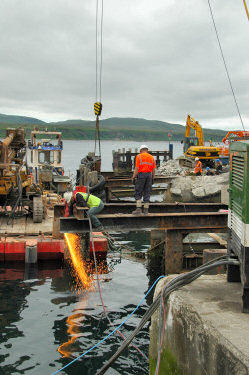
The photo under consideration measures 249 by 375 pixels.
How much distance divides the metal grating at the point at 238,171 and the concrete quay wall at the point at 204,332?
1472mm

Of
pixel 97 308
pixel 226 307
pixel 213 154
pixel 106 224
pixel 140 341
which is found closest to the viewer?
pixel 226 307

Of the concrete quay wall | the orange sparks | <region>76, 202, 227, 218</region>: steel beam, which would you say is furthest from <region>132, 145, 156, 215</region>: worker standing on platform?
the concrete quay wall

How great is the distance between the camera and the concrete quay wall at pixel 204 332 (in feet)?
13.9

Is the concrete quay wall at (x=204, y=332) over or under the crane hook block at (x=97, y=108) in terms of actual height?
under

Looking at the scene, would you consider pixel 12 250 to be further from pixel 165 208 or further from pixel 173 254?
pixel 173 254

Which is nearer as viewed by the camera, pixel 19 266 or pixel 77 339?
pixel 77 339

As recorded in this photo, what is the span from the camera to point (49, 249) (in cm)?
1590

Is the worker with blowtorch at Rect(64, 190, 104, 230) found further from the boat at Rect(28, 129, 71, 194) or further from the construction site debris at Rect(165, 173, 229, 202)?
the construction site debris at Rect(165, 173, 229, 202)

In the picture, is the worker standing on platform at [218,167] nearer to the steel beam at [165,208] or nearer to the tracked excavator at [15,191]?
the tracked excavator at [15,191]

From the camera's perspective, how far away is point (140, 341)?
1000cm

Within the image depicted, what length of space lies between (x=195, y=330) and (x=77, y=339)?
232 inches

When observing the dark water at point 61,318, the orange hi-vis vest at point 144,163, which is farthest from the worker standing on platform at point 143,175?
the dark water at point 61,318

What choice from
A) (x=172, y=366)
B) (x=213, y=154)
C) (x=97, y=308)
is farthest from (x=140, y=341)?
(x=213, y=154)

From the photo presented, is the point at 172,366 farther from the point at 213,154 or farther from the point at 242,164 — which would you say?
the point at 213,154
